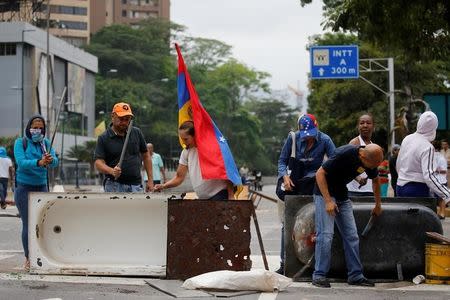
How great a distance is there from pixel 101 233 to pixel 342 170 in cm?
273

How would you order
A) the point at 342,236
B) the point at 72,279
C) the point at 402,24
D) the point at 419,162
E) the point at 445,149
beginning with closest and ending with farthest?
the point at 342,236 → the point at 72,279 → the point at 419,162 → the point at 402,24 → the point at 445,149

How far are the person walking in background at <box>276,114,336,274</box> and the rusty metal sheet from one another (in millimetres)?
750

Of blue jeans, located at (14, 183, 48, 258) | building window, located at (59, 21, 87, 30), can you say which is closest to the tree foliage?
blue jeans, located at (14, 183, 48, 258)

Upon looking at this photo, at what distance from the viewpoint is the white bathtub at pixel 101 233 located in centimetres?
912

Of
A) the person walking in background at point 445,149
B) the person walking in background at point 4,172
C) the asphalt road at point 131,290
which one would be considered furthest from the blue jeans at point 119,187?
the person walking in background at point 4,172

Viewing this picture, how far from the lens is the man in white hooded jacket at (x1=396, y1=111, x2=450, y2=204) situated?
9305mm

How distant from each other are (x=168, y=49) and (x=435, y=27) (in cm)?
9474

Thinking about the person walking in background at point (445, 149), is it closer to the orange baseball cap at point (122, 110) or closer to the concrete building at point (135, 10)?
the orange baseball cap at point (122, 110)

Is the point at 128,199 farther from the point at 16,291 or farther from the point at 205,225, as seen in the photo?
the point at 16,291

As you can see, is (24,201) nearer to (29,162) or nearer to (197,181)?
(29,162)

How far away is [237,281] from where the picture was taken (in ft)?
26.2

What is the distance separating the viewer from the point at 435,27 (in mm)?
15516

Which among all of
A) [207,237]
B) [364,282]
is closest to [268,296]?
[207,237]

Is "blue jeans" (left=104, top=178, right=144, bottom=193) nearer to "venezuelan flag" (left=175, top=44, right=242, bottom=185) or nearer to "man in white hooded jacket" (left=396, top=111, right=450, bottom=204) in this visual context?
"venezuelan flag" (left=175, top=44, right=242, bottom=185)
